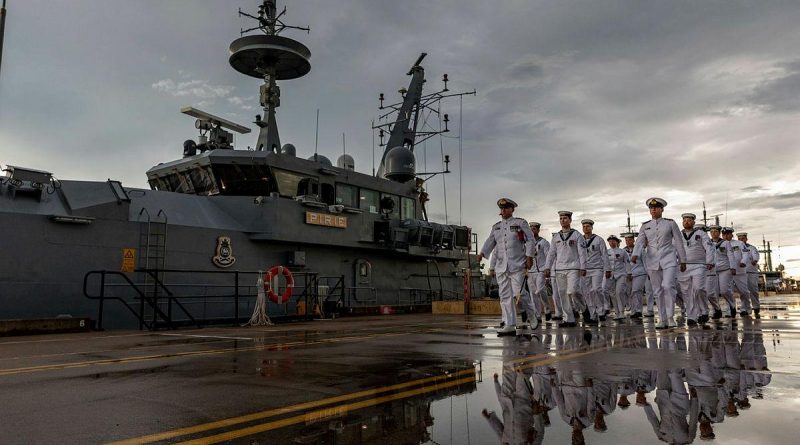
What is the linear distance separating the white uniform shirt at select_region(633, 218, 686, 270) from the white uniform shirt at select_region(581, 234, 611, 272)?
1632 mm

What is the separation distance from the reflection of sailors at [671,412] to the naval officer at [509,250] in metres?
4.43

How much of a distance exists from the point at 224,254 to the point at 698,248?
33.9 ft

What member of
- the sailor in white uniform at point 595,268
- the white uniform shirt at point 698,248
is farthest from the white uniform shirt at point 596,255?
the white uniform shirt at point 698,248

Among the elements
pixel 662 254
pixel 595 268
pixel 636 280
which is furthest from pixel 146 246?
pixel 636 280

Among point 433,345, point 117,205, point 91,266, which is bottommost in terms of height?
point 433,345

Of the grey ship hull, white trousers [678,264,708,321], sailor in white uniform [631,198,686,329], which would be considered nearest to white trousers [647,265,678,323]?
sailor in white uniform [631,198,686,329]

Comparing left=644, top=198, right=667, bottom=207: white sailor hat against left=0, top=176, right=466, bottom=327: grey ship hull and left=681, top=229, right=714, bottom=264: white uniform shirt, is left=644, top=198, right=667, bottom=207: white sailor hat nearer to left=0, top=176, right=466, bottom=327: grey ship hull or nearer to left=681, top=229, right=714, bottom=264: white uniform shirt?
left=681, top=229, right=714, bottom=264: white uniform shirt

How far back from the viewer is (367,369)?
445 cm

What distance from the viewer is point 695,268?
1045 centimetres

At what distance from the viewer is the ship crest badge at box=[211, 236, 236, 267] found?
42.2 ft

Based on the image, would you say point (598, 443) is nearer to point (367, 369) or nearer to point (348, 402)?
point (348, 402)

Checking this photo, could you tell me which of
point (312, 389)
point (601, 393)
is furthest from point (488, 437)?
point (312, 389)

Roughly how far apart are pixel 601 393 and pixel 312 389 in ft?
6.06

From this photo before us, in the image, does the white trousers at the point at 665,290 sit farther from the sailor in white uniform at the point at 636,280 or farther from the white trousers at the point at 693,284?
the sailor in white uniform at the point at 636,280
